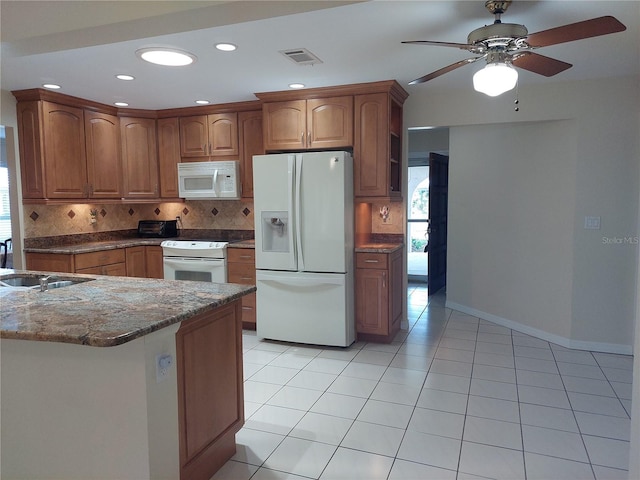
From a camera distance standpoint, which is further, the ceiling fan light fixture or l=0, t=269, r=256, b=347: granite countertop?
the ceiling fan light fixture

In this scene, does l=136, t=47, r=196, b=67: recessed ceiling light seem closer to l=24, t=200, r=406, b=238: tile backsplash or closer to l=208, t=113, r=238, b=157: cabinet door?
l=208, t=113, r=238, b=157: cabinet door

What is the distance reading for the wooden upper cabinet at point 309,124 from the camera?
4.03 m

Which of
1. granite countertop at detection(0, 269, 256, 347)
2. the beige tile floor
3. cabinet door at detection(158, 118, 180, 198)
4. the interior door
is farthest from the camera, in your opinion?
the interior door

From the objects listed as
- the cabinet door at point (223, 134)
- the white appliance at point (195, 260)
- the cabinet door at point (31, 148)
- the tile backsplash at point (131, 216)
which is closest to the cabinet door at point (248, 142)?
the cabinet door at point (223, 134)

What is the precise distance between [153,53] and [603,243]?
12.7 ft

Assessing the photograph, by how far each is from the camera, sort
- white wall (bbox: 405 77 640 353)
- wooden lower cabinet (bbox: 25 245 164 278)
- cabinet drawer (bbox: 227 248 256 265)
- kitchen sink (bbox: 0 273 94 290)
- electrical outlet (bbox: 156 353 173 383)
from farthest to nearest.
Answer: cabinet drawer (bbox: 227 248 256 265) < wooden lower cabinet (bbox: 25 245 164 278) < white wall (bbox: 405 77 640 353) < kitchen sink (bbox: 0 273 94 290) < electrical outlet (bbox: 156 353 173 383)

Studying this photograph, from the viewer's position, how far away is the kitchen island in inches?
66.6

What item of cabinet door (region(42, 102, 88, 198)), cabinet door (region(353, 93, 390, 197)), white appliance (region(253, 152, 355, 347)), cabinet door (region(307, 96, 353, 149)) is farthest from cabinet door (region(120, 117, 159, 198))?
cabinet door (region(353, 93, 390, 197))

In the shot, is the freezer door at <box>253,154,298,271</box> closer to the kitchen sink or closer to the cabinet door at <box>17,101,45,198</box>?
the kitchen sink

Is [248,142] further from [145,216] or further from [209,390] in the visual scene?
[209,390]

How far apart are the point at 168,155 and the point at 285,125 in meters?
1.60

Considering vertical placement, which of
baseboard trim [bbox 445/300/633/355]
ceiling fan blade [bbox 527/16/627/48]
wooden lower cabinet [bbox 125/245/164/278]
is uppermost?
ceiling fan blade [bbox 527/16/627/48]

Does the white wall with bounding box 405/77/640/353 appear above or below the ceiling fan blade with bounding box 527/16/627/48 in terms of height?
below

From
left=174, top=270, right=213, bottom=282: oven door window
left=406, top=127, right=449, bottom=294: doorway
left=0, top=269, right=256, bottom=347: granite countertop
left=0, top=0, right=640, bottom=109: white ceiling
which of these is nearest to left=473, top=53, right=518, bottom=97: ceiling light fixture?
left=0, top=0, right=640, bottom=109: white ceiling
